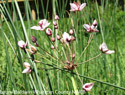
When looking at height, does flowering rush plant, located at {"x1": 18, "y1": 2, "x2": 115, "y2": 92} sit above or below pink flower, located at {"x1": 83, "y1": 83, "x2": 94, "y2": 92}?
above

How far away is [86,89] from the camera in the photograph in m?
0.57

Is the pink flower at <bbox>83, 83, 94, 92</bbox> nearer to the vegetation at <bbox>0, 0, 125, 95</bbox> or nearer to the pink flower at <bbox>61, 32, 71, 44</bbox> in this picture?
the vegetation at <bbox>0, 0, 125, 95</bbox>

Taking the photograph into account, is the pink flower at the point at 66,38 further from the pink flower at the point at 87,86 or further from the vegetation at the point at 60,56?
the pink flower at the point at 87,86

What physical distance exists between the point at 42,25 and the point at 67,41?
110 mm

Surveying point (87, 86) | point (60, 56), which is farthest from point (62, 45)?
point (87, 86)

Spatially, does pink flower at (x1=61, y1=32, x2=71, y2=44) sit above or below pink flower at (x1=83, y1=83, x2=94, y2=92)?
above

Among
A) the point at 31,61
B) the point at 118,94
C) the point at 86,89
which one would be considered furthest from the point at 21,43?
the point at 118,94

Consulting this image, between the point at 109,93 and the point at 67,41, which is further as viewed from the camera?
the point at 109,93

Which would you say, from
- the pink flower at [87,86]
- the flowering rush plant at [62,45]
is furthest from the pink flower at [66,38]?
the pink flower at [87,86]

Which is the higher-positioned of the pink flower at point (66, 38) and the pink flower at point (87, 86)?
the pink flower at point (66, 38)

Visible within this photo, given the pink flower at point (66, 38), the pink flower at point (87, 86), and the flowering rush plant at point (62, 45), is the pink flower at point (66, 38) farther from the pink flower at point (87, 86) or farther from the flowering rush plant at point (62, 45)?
the pink flower at point (87, 86)

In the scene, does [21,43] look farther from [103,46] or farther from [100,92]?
[100,92]

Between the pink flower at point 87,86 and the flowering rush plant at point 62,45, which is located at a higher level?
the flowering rush plant at point 62,45

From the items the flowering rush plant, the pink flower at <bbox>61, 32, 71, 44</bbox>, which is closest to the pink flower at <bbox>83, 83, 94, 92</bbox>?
the flowering rush plant
